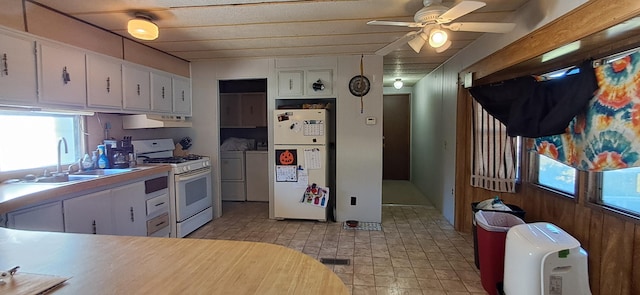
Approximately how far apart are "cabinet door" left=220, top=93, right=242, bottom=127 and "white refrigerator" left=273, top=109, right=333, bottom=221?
1.57 m

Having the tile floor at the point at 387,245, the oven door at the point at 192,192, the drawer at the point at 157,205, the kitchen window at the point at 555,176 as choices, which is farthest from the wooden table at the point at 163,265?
the kitchen window at the point at 555,176

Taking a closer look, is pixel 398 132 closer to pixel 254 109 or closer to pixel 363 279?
pixel 254 109

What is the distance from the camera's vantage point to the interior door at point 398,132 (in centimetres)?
671

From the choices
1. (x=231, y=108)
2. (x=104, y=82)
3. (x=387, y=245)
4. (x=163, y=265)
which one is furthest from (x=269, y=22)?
(x=231, y=108)

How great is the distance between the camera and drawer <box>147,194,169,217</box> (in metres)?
2.95

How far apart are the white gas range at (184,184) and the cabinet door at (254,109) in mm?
1364

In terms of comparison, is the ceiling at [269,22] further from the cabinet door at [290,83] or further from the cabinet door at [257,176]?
the cabinet door at [257,176]

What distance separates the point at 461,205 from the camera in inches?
139

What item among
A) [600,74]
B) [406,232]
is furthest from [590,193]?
[406,232]

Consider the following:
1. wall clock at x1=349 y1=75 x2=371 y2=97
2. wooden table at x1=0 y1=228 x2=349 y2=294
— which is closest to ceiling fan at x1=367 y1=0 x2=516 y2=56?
wall clock at x1=349 y1=75 x2=371 y2=97

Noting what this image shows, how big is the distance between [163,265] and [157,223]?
238 cm

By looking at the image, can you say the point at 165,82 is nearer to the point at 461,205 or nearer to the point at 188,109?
the point at 188,109

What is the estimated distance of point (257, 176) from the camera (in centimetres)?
Result: 502

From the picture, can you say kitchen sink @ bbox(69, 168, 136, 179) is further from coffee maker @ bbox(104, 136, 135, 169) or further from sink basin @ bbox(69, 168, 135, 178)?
coffee maker @ bbox(104, 136, 135, 169)
